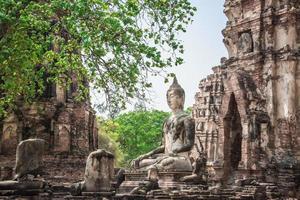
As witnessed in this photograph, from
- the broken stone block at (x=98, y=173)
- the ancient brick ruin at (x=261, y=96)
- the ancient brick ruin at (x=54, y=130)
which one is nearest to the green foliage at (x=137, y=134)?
the ancient brick ruin at (x=54, y=130)

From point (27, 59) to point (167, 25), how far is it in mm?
3468

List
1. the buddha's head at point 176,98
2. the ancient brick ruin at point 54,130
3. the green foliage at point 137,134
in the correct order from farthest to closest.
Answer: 1. the green foliage at point 137,134
2. the ancient brick ruin at point 54,130
3. the buddha's head at point 176,98

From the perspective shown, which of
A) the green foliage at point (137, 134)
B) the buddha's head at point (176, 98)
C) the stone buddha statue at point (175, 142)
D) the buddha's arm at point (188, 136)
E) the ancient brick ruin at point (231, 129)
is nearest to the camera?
the ancient brick ruin at point (231, 129)

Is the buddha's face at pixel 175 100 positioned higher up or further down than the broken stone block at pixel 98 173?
higher up

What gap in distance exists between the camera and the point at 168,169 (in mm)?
10219

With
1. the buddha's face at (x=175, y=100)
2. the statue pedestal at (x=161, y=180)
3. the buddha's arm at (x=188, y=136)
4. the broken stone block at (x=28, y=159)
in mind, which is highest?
the buddha's face at (x=175, y=100)

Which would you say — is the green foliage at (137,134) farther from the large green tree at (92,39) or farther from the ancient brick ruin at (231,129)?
the large green tree at (92,39)

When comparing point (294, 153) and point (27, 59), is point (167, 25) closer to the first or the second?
point (27, 59)

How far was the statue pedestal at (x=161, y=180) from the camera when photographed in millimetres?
10091

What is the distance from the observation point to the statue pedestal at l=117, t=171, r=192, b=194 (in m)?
10.1

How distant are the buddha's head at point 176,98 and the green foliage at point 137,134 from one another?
3408 cm

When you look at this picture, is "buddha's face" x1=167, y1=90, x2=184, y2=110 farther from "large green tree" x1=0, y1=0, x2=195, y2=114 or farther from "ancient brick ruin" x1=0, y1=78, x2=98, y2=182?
"ancient brick ruin" x1=0, y1=78, x2=98, y2=182

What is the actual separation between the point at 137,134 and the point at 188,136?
3623cm

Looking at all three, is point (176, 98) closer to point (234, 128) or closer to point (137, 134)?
point (234, 128)
